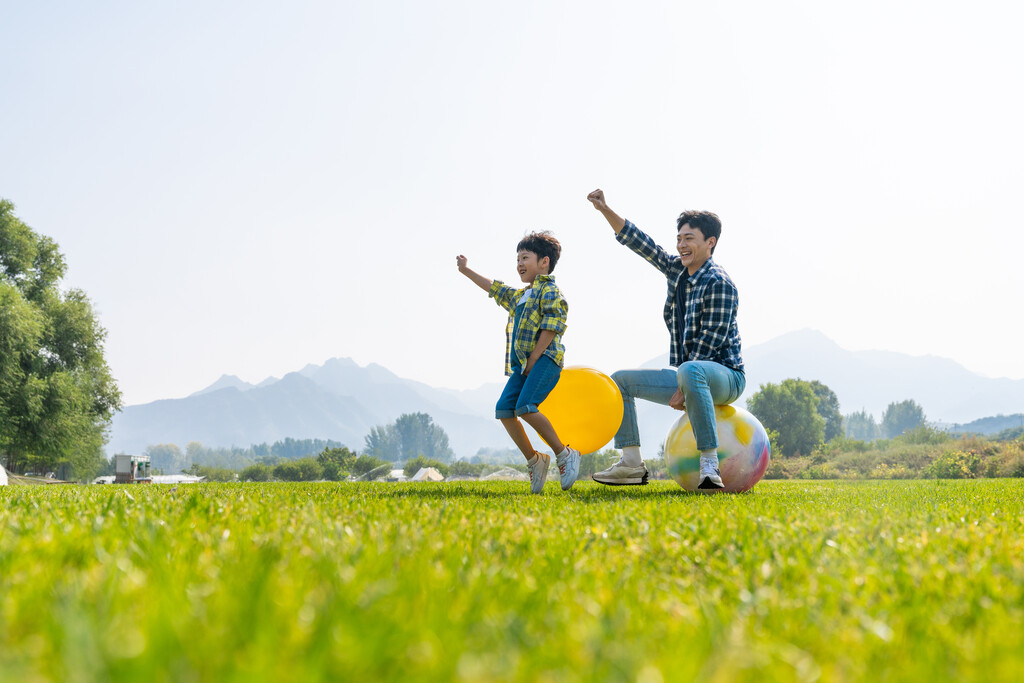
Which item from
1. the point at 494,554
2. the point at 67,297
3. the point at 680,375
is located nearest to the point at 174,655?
the point at 494,554

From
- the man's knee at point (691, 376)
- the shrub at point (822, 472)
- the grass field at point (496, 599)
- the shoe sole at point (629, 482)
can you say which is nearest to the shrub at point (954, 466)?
the shrub at point (822, 472)

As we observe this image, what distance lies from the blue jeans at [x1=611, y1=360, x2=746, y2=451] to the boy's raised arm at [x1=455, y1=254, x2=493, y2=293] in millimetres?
2145

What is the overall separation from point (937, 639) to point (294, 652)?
5.23ft

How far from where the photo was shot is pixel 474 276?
8.94 m

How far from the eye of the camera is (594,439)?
8195mm

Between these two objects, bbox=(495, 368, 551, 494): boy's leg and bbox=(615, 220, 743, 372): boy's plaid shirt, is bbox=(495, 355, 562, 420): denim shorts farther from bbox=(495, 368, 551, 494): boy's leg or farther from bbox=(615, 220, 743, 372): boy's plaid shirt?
bbox=(615, 220, 743, 372): boy's plaid shirt

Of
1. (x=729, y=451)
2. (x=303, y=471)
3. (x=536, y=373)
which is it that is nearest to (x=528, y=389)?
(x=536, y=373)

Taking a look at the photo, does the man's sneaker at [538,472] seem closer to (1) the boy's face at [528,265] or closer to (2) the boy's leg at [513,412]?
(2) the boy's leg at [513,412]

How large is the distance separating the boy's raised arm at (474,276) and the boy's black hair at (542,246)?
1.25m

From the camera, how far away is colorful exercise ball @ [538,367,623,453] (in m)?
8.01

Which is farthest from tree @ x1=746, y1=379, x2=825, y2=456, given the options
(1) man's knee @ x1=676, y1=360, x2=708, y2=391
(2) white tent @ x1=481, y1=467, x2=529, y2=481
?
(1) man's knee @ x1=676, y1=360, x2=708, y2=391

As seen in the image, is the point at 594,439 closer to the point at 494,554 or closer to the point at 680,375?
the point at 680,375

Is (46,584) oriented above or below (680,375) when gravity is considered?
below

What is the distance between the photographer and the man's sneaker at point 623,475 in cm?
802
